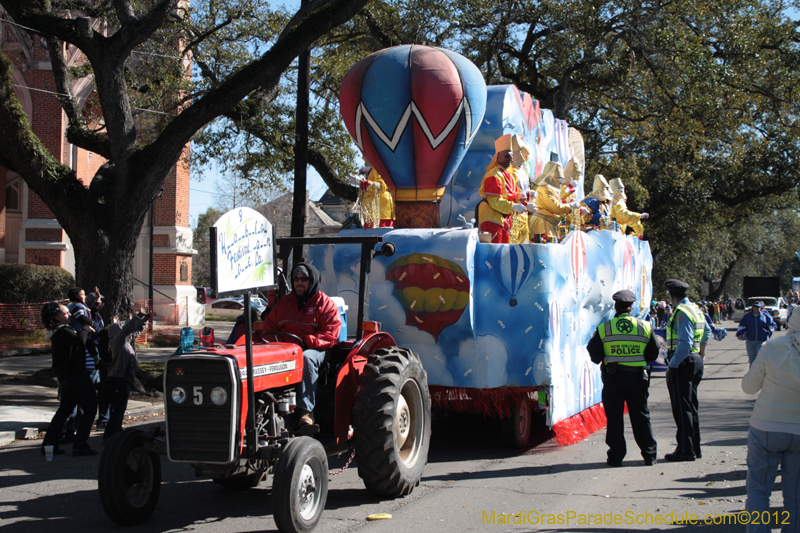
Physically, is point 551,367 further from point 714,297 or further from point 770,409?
point 714,297

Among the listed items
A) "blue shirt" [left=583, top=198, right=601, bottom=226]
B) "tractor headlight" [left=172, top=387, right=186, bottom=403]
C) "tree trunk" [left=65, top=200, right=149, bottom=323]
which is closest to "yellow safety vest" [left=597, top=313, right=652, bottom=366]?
"blue shirt" [left=583, top=198, right=601, bottom=226]

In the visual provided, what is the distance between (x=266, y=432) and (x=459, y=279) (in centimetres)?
309

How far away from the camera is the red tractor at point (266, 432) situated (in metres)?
4.94

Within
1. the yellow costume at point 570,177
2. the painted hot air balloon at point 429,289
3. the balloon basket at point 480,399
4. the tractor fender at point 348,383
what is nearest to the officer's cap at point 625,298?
the balloon basket at point 480,399

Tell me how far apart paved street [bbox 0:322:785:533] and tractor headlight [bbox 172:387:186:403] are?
993 mm

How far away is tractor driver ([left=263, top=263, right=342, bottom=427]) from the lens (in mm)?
6176

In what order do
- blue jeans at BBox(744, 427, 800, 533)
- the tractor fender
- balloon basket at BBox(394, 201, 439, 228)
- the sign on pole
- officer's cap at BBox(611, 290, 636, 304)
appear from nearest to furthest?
1. blue jeans at BBox(744, 427, 800, 533)
2. the sign on pole
3. the tractor fender
4. officer's cap at BBox(611, 290, 636, 304)
5. balloon basket at BBox(394, 201, 439, 228)

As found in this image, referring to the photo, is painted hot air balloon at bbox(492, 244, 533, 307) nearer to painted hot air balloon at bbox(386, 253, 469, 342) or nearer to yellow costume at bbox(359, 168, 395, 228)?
painted hot air balloon at bbox(386, 253, 469, 342)

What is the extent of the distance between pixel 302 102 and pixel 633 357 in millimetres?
8829

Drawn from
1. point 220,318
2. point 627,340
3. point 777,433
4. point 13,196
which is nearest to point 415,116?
point 627,340

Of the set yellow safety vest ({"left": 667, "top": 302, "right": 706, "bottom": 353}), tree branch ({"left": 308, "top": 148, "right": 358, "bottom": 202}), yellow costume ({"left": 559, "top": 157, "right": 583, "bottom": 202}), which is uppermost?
tree branch ({"left": 308, "top": 148, "right": 358, "bottom": 202})

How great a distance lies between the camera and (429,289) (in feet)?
25.7

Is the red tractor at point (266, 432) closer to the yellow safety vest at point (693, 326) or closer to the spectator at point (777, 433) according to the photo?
the spectator at point (777, 433)

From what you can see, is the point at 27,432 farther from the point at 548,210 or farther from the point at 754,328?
the point at 754,328
